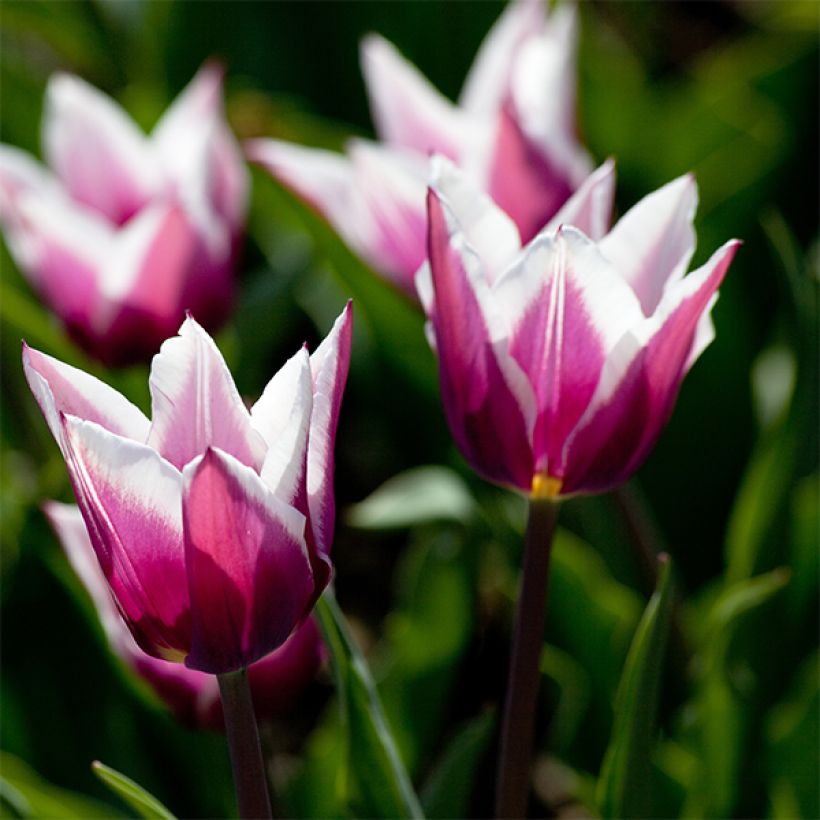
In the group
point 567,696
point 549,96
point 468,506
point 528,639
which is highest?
point 549,96

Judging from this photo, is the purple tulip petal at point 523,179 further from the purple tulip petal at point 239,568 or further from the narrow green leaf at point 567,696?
the purple tulip petal at point 239,568

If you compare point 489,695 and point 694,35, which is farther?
point 694,35

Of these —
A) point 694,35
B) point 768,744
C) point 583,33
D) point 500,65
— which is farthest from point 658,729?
point 694,35

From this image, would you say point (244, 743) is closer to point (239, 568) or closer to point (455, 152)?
point (239, 568)

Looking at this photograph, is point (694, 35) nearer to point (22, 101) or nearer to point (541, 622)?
point (22, 101)

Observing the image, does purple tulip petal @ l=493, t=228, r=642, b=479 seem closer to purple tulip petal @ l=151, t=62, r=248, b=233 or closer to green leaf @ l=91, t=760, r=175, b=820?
green leaf @ l=91, t=760, r=175, b=820

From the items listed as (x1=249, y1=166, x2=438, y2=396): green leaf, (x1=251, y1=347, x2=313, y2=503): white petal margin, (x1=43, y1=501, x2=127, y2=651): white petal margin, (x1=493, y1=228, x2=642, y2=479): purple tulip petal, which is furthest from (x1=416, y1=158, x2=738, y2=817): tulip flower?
(x1=249, y1=166, x2=438, y2=396): green leaf

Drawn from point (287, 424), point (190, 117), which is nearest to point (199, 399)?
point (287, 424)
